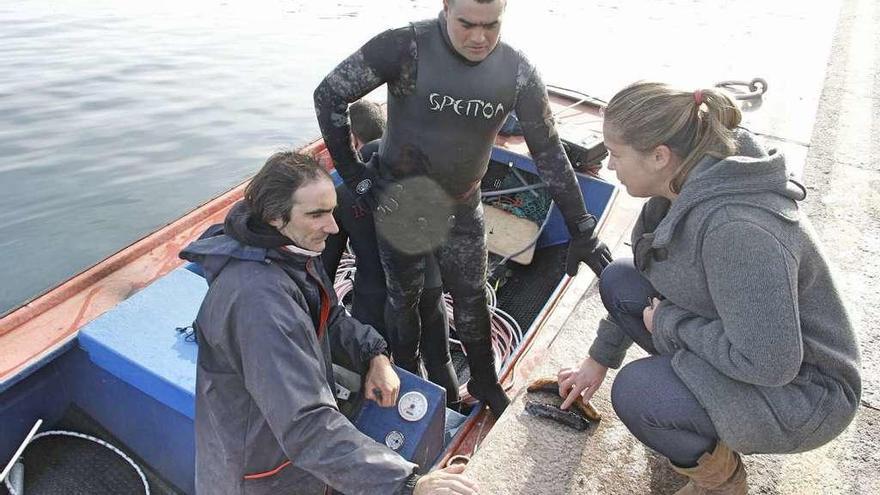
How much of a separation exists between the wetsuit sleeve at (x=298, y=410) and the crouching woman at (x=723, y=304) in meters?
0.83

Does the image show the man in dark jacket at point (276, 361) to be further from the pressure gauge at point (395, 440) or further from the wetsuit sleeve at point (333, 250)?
the wetsuit sleeve at point (333, 250)

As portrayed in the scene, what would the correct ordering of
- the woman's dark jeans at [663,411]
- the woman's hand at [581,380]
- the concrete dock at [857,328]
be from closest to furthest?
the woman's dark jeans at [663,411] → the concrete dock at [857,328] → the woman's hand at [581,380]

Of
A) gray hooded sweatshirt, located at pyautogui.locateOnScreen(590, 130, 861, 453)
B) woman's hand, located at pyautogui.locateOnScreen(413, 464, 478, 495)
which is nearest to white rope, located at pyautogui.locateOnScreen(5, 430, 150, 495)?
woman's hand, located at pyautogui.locateOnScreen(413, 464, 478, 495)

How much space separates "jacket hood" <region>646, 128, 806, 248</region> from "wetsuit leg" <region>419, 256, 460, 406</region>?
185cm

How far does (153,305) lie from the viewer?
2811 millimetres

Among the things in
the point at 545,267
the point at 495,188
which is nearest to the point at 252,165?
the point at 495,188

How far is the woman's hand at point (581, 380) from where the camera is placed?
91.9 inches

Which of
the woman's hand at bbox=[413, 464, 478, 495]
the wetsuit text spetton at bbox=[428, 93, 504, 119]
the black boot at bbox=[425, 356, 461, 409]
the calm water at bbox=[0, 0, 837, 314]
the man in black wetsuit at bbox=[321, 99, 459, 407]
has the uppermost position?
the wetsuit text spetton at bbox=[428, 93, 504, 119]

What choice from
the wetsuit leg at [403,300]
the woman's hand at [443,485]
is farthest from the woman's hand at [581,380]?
the wetsuit leg at [403,300]

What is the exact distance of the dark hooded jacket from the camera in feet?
5.46

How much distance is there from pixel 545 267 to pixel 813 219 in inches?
78.6

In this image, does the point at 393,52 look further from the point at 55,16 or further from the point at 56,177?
the point at 55,16

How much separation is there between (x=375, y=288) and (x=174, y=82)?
922cm

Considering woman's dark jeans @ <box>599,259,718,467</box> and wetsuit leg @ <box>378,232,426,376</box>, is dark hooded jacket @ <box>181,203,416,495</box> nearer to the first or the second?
Answer: woman's dark jeans @ <box>599,259,718,467</box>
